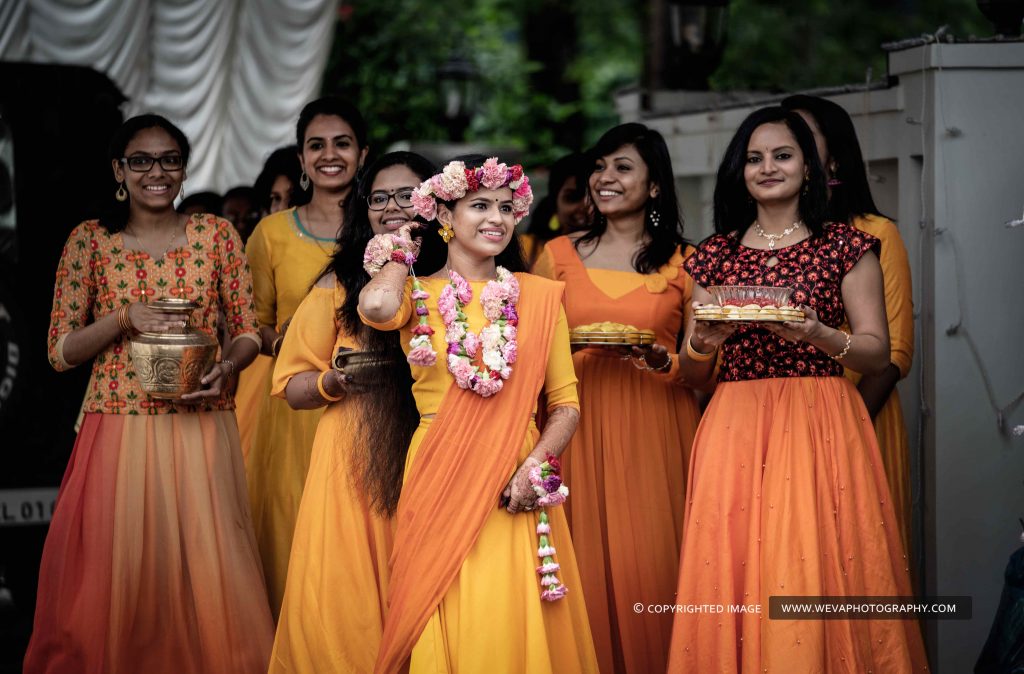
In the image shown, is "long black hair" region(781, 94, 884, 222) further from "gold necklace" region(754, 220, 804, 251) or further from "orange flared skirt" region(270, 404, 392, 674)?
"orange flared skirt" region(270, 404, 392, 674)

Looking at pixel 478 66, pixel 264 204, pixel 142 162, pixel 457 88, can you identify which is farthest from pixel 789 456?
pixel 478 66

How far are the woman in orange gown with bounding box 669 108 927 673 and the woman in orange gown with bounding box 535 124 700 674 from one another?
66 centimetres

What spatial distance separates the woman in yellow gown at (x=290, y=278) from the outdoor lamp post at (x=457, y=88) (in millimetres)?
6422

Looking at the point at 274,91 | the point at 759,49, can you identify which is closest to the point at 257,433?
the point at 274,91

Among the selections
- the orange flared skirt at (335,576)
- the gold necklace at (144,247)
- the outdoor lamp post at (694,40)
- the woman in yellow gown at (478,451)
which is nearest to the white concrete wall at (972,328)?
the woman in yellow gown at (478,451)

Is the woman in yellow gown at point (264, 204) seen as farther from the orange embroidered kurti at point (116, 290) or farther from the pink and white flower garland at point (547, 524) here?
the pink and white flower garland at point (547, 524)

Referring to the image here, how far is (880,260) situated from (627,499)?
137 centimetres

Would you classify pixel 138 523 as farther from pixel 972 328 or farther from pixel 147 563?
pixel 972 328

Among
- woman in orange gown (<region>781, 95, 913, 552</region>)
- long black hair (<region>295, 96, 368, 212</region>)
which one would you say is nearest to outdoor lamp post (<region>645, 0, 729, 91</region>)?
long black hair (<region>295, 96, 368, 212</region>)

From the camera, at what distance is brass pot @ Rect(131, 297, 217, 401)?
5090 millimetres

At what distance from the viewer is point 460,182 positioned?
4.44m

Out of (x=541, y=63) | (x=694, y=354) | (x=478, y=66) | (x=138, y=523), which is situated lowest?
(x=138, y=523)

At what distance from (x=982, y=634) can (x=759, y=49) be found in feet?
36.5

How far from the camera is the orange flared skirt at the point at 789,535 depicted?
446cm
